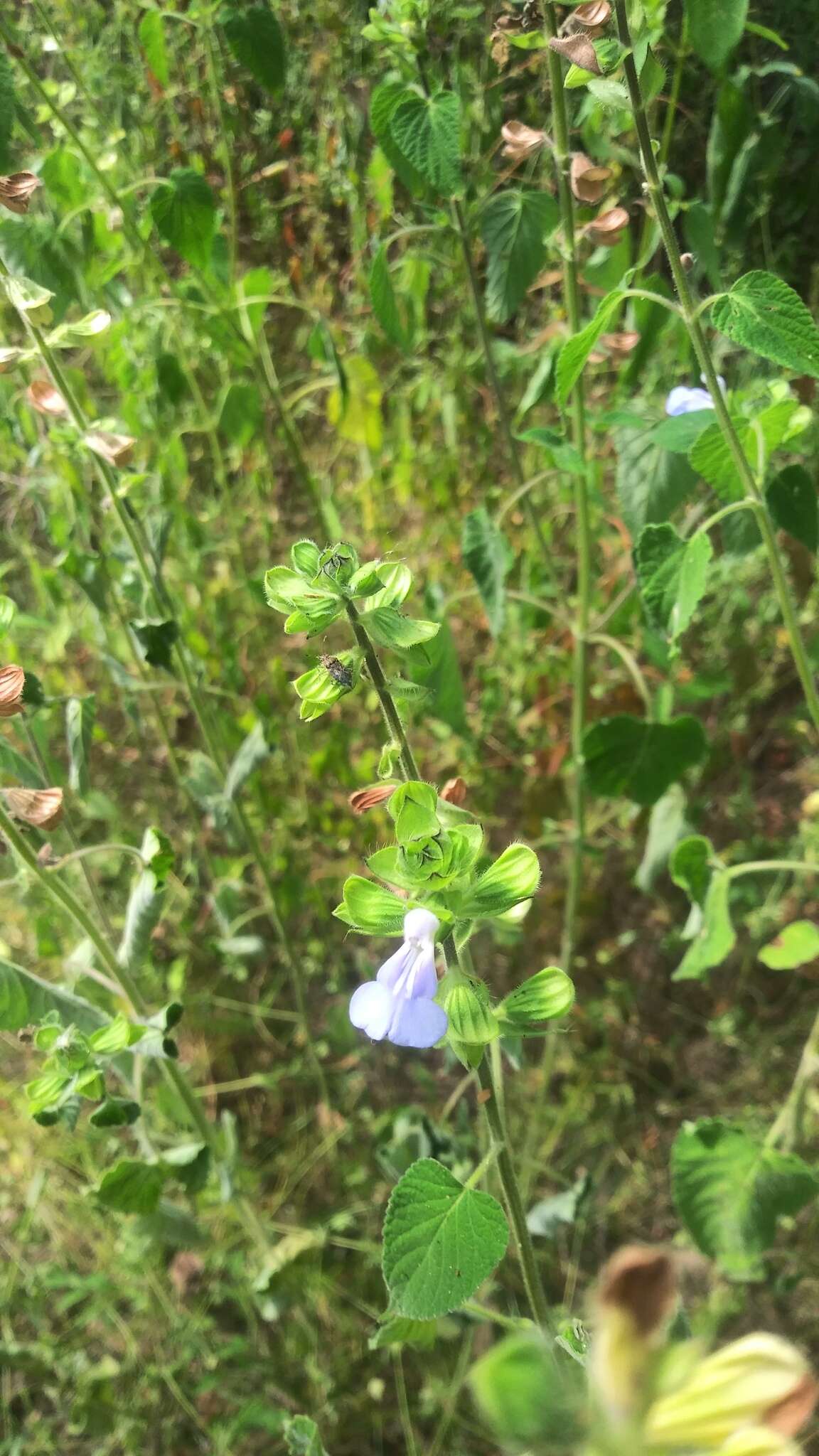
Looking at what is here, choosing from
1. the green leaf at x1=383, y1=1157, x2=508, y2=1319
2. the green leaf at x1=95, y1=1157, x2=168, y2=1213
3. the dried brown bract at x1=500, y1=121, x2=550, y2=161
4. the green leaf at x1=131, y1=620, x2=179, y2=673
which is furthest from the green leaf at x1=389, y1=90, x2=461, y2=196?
the green leaf at x1=95, y1=1157, x2=168, y2=1213

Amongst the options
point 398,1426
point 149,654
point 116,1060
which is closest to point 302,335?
point 149,654

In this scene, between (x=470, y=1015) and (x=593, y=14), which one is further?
(x=593, y=14)

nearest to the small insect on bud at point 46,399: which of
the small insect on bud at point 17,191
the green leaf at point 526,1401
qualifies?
the small insect on bud at point 17,191

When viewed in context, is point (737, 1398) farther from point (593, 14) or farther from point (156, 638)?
point (156, 638)

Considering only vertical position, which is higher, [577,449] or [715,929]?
[577,449]

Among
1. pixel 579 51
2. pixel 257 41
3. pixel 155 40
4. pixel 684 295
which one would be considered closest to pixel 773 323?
pixel 684 295

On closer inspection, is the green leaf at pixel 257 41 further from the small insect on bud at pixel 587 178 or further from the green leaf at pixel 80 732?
the green leaf at pixel 80 732

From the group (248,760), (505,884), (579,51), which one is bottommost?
(248,760)
